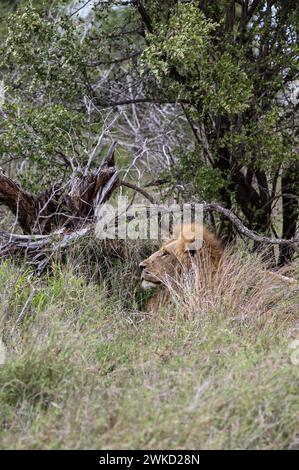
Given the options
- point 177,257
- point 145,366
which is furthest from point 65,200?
point 145,366

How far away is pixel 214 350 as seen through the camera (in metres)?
4.96

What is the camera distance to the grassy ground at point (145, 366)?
394cm

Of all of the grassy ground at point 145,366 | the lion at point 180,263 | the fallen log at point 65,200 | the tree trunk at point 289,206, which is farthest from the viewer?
the tree trunk at point 289,206

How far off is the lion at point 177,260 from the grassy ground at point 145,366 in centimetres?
22

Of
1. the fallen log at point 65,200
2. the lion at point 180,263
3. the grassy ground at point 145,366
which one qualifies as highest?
the fallen log at point 65,200

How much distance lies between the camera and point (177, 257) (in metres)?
6.47

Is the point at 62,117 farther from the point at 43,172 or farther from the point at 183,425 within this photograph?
the point at 183,425

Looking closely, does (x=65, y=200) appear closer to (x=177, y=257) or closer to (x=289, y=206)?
(x=177, y=257)

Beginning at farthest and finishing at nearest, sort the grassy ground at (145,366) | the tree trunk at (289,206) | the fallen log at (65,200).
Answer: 1. the tree trunk at (289,206)
2. the fallen log at (65,200)
3. the grassy ground at (145,366)

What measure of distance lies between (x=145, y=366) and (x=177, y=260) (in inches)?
71.9

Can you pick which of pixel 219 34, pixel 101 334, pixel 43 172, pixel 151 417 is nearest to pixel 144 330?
pixel 101 334

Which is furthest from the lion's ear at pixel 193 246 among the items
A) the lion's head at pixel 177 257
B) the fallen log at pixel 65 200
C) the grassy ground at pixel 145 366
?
the fallen log at pixel 65 200

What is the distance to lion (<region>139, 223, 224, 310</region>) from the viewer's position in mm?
6414

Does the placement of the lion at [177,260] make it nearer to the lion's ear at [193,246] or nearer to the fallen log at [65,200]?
the lion's ear at [193,246]
